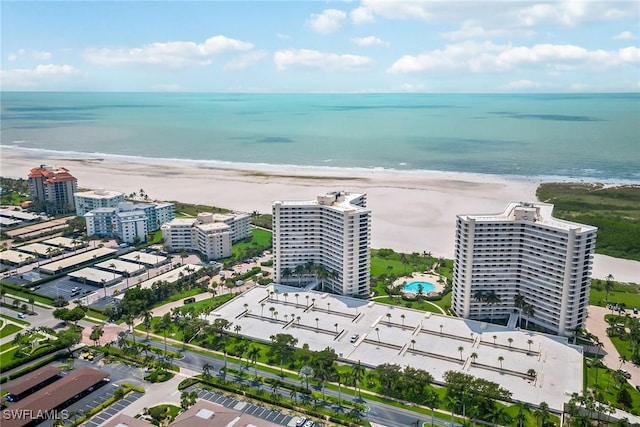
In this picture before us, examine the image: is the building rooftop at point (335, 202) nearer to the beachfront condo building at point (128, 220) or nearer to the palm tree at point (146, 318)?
the palm tree at point (146, 318)

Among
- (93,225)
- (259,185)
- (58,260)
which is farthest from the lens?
(259,185)

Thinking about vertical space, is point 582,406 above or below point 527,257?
below

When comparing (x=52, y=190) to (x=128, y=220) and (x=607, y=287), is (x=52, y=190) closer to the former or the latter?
(x=128, y=220)

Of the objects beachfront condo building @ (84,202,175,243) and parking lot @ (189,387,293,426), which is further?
beachfront condo building @ (84,202,175,243)

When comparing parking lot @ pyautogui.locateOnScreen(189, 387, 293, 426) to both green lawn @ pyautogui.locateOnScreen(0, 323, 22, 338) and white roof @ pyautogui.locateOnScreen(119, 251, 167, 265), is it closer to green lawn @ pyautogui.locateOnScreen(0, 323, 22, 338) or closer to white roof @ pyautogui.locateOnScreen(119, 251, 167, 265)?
green lawn @ pyautogui.locateOnScreen(0, 323, 22, 338)

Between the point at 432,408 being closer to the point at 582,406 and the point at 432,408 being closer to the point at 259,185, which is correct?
the point at 582,406

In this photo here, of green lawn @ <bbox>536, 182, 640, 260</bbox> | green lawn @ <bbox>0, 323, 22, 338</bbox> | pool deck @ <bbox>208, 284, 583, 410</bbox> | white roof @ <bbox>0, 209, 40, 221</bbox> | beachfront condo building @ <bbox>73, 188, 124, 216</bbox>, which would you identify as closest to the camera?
pool deck @ <bbox>208, 284, 583, 410</bbox>

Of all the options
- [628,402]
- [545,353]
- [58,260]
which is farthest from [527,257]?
[58,260]

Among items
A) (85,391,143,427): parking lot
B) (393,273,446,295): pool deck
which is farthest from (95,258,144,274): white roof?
(393,273,446,295): pool deck

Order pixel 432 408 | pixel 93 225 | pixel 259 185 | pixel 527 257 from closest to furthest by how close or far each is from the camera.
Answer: pixel 432 408 < pixel 527 257 < pixel 93 225 < pixel 259 185
